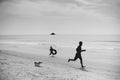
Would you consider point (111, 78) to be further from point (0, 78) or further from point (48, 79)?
point (0, 78)

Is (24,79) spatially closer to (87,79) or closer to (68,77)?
(68,77)

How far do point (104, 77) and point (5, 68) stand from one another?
10.6 ft

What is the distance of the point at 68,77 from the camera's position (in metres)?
4.61

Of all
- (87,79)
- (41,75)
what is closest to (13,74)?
(41,75)

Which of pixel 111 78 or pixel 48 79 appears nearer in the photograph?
pixel 48 79

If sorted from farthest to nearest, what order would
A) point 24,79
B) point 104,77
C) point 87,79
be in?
point 104,77 < point 87,79 < point 24,79

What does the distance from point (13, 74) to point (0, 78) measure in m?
0.37

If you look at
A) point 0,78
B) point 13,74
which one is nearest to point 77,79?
point 13,74

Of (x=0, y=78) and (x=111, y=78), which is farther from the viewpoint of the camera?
(x=111, y=78)

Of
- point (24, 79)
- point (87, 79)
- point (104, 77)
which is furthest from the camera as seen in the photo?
point (104, 77)

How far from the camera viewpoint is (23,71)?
16.3ft

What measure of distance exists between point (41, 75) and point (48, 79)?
1.24ft

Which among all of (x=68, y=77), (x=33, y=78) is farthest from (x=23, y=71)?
(x=68, y=77)

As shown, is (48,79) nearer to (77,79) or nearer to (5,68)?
(77,79)
